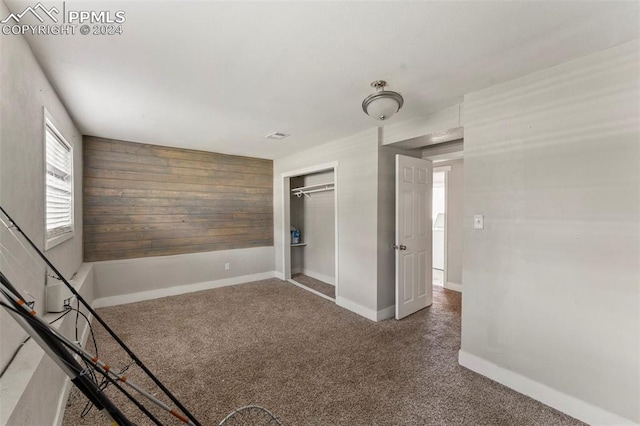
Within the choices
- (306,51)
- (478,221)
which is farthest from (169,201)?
(478,221)

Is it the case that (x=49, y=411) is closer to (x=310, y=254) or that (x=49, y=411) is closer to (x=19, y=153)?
(x=19, y=153)

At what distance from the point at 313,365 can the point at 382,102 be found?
225 centimetres

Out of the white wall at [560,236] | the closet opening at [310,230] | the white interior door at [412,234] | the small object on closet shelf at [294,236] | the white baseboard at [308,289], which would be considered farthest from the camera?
the small object on closet shelf at [294,236]

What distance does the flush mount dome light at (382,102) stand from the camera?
6.83 ft

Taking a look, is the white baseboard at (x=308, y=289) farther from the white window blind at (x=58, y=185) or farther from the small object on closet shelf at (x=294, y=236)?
the white window blind at (x=58, y=185)

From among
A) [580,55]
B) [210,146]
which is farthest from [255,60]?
[210,146]

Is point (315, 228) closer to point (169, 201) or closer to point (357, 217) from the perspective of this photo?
point (357, 217)

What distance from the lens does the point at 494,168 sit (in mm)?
2248

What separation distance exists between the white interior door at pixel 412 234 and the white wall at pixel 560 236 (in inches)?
34.8

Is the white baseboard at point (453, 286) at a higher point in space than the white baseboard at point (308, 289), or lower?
higher

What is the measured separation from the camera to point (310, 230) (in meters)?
5.58

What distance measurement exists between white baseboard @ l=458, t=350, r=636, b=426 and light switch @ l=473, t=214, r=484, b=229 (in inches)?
43.3

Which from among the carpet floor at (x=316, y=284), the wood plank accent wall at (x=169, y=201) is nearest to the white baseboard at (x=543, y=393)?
the carpet floor at (x=316, y=284)

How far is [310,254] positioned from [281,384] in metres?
3.44
